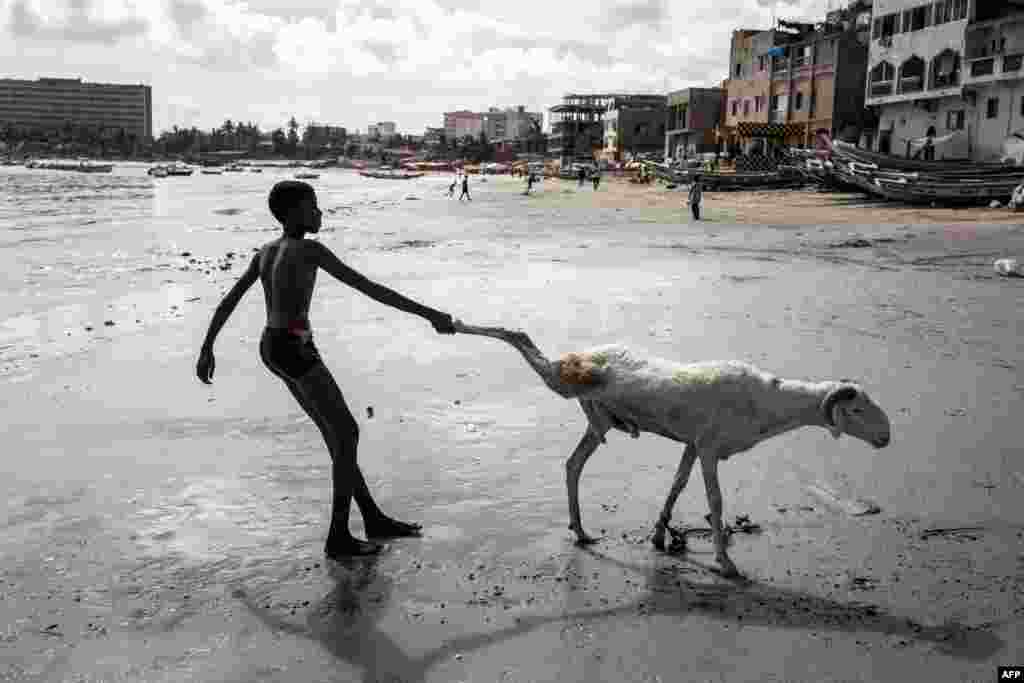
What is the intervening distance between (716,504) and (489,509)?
1648mm

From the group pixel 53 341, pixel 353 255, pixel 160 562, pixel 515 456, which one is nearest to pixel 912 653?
pixel 515 456

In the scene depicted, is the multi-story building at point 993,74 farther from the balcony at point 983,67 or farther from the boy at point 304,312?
the boy at point 304,312

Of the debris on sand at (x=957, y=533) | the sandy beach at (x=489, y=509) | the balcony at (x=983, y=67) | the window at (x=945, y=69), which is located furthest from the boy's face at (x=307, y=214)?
the window at (x=945, y=69)

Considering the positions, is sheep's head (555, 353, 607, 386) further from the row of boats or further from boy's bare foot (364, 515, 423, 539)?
the row of boats

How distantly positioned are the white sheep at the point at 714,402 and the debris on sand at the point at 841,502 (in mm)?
1113

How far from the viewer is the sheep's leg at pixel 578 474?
16.4 feet

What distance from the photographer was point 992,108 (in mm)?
41125

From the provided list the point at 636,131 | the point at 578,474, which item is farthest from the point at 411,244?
the point at 636,131

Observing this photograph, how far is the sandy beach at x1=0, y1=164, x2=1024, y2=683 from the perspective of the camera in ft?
12.8

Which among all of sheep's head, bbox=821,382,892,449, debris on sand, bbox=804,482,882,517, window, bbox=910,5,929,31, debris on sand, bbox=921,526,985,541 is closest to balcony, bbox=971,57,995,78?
window, bbox=910,5,929,31

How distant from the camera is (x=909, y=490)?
5797mm

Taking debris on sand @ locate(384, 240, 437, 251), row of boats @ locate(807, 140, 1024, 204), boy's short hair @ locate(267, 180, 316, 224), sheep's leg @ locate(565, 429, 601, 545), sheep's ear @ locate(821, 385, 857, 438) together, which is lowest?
sheep's leg @ locate(565, 429, 601, 545)

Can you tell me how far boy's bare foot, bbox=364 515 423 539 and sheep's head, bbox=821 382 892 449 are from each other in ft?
8.06

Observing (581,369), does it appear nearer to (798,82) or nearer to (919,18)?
(919,18)
